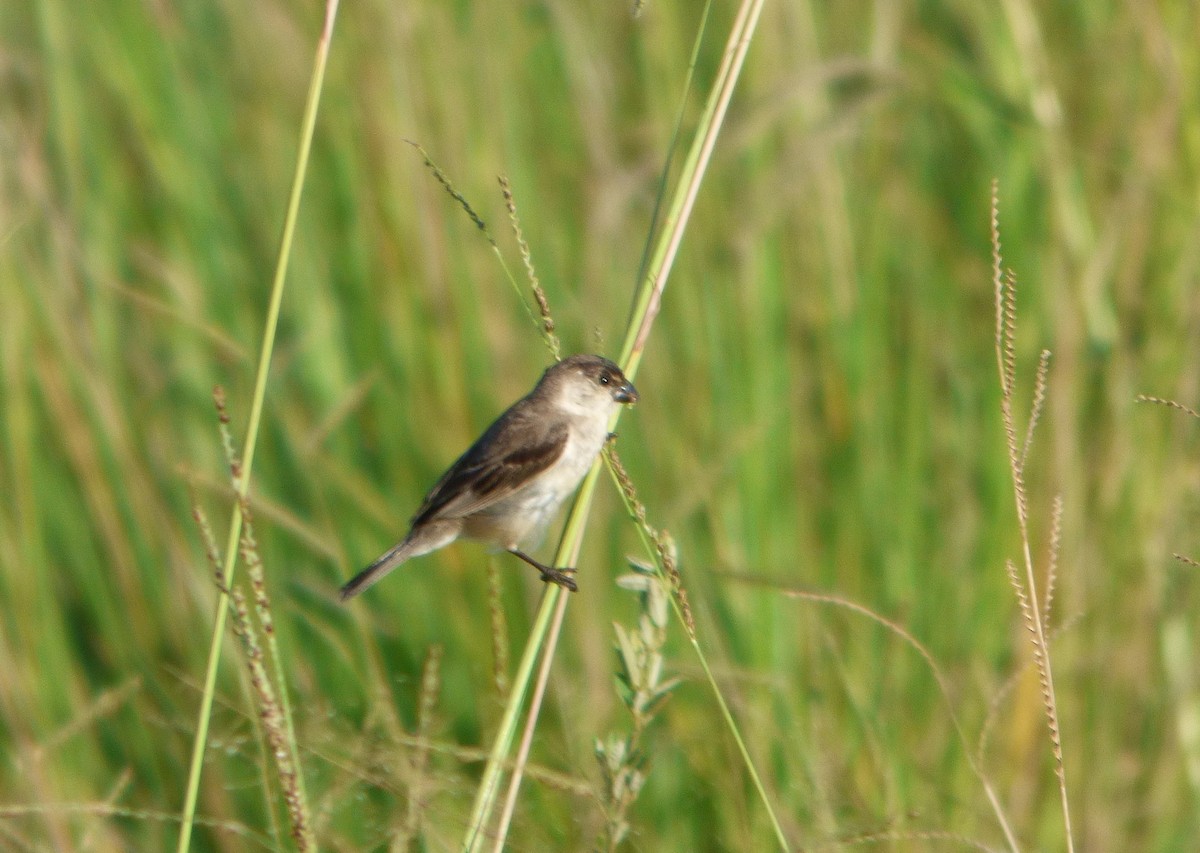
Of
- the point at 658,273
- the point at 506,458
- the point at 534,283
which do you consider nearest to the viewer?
the point at 534,283

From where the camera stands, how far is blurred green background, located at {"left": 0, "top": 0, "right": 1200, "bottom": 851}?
327cm

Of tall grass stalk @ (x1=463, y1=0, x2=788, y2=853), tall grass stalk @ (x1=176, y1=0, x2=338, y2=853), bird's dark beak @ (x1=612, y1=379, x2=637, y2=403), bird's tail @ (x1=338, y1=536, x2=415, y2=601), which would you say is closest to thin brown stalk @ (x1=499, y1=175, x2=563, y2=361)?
tall grass stalk @ (x1=463, y1=0, x2=788, y2=853)

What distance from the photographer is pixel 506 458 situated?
300cm

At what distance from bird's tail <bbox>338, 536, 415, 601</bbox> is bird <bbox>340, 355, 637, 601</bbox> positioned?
4.1 inches

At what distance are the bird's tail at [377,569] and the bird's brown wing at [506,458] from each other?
0.66 feet

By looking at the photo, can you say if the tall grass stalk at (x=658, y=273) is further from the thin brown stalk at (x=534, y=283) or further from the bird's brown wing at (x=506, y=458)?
the bird's brown wing at (x=506, y=458)

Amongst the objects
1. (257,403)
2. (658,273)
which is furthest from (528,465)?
(257,403)

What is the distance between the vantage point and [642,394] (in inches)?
142

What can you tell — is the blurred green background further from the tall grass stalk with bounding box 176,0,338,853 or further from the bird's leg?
the tall grass stalk with bounding box 176,0,338,853

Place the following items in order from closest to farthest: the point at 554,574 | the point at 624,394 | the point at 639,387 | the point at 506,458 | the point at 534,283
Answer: the point at 534,283
the point at 554,574
the point at 624,394
the point at 506,458
the point at 639,387

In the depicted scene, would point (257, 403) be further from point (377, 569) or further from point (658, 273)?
point (377, 569)

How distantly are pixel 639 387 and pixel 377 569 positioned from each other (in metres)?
1.20

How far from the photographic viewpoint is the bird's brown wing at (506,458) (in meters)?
2.95

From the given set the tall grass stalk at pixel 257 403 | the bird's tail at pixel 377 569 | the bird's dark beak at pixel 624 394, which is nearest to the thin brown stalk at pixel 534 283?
the tall grass stalk at pixel 257 403
